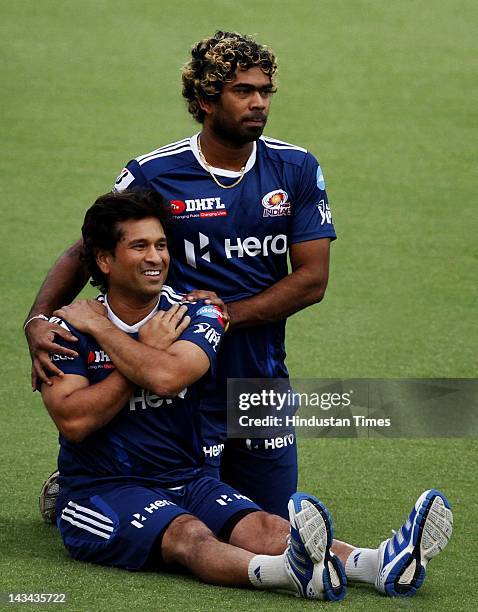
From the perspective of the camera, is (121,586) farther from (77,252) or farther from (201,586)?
(77,252)

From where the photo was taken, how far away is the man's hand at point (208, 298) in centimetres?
454

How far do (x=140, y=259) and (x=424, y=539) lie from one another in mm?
1283

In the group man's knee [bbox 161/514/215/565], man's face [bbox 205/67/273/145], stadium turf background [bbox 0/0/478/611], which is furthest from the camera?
stadium turf background [bbox 0/0/478/611]

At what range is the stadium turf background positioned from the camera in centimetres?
486

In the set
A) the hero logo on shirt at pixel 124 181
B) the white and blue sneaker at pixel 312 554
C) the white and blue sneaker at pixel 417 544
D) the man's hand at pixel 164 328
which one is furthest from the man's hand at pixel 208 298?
the white and blue sneaker at pixel 417 544

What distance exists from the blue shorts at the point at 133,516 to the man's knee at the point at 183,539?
3 cm

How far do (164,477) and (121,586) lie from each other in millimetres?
483

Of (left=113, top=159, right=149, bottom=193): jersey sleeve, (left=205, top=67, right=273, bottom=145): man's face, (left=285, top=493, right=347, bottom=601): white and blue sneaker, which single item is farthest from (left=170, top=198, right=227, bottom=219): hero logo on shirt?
(left=285, top=493, right=347, bottom=601): white and blue sneaker

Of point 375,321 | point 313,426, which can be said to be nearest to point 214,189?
point 313,426

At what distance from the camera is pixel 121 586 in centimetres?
403

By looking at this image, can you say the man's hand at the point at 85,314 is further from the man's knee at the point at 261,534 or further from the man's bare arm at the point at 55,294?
the man's knee at the point at 261,534

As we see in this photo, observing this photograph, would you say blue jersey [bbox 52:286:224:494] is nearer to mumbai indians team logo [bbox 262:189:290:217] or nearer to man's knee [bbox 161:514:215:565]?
man's knee [bbox 161:514:215:565]

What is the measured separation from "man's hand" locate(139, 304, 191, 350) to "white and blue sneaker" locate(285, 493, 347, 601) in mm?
743

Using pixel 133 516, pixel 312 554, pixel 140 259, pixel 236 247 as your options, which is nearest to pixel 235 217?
pixel 236 247
